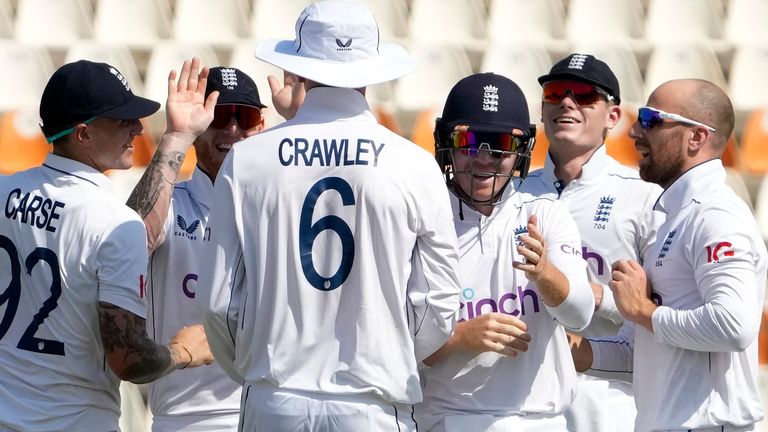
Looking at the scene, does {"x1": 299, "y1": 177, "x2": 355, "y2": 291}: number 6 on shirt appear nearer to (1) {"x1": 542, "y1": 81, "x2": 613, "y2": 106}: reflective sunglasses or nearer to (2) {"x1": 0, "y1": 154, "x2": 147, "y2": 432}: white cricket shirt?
(2) {"x1": 0, "y1": 154, "x2": 147, "y2": 432}: white cricket shirt

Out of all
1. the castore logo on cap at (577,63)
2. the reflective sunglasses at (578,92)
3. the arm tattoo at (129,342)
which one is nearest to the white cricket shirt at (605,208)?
the reflective sunglasses at (578,92)

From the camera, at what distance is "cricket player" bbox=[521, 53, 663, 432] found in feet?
15.3

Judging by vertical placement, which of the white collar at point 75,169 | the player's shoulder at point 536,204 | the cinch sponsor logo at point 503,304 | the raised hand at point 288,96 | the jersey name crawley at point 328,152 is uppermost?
the raised hand at point 288,96

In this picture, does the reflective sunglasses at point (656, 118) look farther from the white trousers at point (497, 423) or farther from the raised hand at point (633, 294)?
the white trousers at point (497, 423)

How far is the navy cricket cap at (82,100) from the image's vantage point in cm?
357

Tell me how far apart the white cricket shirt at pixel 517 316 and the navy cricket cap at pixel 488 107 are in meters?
0.30

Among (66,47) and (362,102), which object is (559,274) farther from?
(66,47)

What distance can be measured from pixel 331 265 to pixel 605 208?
6.26 ft

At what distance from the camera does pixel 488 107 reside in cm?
396

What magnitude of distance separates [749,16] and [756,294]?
19.6ft

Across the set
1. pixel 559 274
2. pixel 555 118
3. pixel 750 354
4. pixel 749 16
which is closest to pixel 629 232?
pixel 555 118

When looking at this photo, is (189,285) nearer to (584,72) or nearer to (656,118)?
(656,118)

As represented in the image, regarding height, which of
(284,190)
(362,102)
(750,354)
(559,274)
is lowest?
(750,354)

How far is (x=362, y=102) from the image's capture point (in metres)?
3.33
